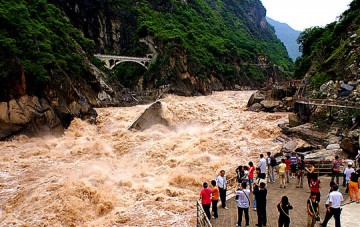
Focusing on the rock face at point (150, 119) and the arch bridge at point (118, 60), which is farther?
Result: the arch bridge at point (118, 60)

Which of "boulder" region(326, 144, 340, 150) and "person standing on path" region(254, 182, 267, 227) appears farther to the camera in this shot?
"boulder" region(326, 144, 340, 150)

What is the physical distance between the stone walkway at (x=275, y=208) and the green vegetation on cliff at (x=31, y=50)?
25222 mm

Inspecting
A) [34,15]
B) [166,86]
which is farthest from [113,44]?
[34,15]

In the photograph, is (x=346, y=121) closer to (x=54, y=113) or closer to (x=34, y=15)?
(x=54, y=113)

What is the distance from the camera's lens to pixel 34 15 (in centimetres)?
4216

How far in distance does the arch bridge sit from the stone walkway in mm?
57089

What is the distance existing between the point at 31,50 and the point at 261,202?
3036 cm

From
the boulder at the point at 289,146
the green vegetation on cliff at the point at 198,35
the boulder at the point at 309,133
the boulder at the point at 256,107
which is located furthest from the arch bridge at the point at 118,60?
the boulder at the point at 289,146

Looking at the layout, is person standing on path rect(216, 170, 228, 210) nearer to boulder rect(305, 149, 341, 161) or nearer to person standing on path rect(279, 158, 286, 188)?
person standing on path rect(279, 158, 286, 188)

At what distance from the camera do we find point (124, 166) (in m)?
22.8

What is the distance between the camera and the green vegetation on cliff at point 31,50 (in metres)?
30.3

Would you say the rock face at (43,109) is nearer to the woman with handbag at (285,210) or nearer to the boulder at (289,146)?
the boulder at (289,146)

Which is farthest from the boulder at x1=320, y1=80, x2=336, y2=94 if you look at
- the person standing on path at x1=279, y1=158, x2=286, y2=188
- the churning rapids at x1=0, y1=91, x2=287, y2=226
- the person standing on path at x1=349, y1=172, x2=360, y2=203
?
the person standing on path at x1=349, y1=172, x2=360, y2=203

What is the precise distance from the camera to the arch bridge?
6737 centimetres
